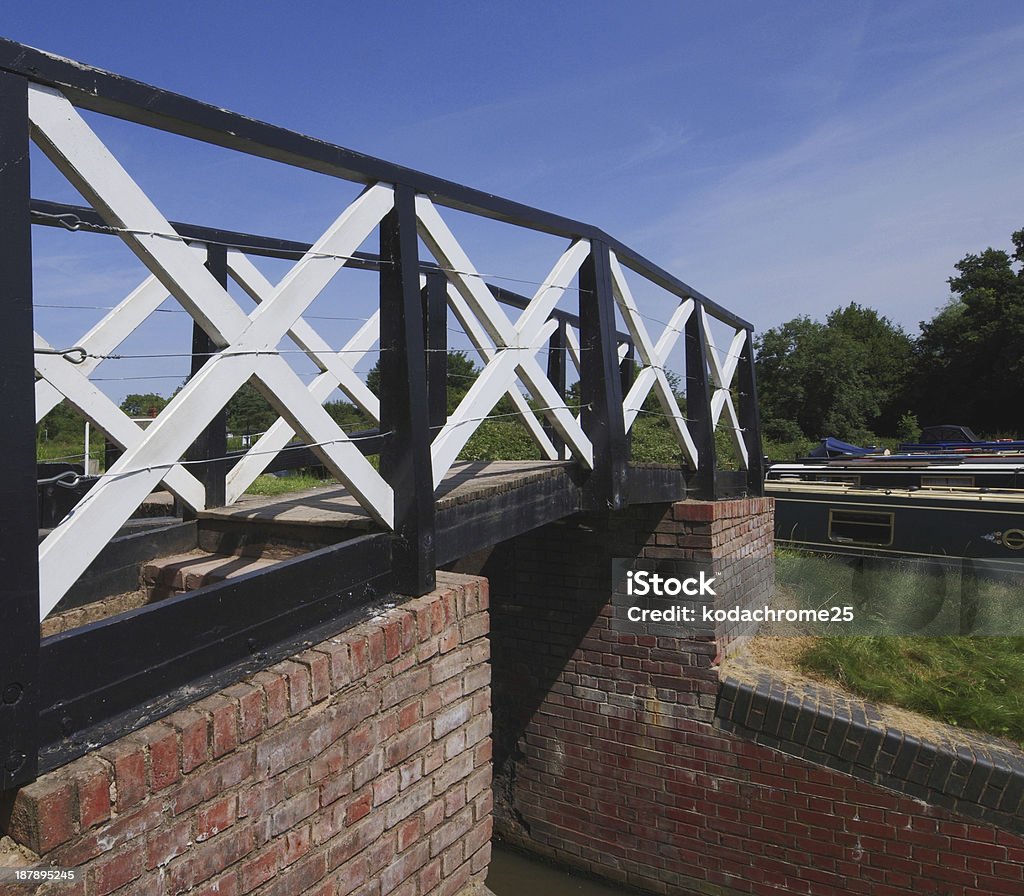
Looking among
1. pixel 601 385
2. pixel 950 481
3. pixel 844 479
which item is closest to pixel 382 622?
pixel 601 385

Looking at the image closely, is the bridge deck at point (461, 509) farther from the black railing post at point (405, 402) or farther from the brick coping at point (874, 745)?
the brick coping at point (874, 745)

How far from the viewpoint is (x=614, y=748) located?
5.49m

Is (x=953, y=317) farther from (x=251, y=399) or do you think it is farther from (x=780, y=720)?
(x=780, y=720)

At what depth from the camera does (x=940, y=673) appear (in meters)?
5.29

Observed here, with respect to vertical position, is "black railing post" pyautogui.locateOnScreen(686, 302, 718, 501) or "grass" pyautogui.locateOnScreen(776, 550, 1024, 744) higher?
"black railing post" pyautogui.locateOnScreen(686, 302, 718, 501)

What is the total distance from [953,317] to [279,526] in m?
36.5

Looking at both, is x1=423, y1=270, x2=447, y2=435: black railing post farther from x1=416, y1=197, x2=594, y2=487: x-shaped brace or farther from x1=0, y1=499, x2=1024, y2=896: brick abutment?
x1=0, y1=499, x2=1024, y2=896: brick abutment

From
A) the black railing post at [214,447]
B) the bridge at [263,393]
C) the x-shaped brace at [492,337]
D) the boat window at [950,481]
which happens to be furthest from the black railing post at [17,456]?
the boat window at [950,481]

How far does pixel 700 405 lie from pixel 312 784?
13.4ft

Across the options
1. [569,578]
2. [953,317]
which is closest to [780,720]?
[569,578]

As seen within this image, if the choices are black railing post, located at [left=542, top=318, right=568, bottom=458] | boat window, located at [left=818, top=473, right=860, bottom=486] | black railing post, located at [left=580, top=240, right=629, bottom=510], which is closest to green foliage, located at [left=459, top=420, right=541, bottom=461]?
boat window, located at [left=818, top=473, right=860, bottom=486]

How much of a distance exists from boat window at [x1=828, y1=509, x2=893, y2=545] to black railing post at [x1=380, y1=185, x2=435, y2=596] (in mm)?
6355

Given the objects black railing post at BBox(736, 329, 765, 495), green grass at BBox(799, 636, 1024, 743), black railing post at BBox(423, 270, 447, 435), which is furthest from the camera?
black railing post at BBox(736, 329, 765, 495)

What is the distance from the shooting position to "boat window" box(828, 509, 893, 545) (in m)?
7.47
